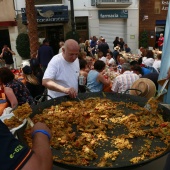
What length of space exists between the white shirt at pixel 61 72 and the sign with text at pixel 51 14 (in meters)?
11.6

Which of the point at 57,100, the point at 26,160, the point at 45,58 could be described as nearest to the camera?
the point at 26,160

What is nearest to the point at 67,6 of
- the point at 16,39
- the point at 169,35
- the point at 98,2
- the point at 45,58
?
the point at 98,2

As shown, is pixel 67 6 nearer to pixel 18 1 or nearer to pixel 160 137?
pixel 18 1

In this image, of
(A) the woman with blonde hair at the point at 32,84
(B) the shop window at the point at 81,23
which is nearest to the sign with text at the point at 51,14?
(B) the shop window at the point at 81,23

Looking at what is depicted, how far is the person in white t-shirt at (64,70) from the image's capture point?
299cm

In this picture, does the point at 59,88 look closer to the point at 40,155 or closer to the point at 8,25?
the point at 40,155

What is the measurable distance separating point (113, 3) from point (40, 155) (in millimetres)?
16006

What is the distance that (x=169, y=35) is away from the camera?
10.9 ft

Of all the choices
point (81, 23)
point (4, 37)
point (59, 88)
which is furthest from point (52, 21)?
point (59, 88)

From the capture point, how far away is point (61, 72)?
10.3 feet

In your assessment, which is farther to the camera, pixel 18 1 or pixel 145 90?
pixel 18 1

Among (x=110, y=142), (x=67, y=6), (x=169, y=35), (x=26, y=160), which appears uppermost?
(x=67, y=6)

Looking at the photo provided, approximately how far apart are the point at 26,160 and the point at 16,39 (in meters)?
13.5

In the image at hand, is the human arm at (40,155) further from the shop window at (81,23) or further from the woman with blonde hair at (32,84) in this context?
the shop window at (81,23)
